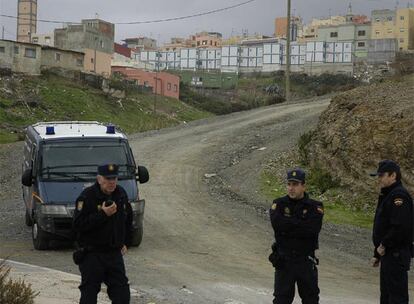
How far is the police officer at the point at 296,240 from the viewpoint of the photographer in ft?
19.7

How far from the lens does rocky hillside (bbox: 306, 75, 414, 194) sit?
54.8 feet

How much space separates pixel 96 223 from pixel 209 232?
8457 millimetres

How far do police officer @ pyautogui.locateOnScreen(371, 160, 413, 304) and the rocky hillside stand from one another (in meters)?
9.39

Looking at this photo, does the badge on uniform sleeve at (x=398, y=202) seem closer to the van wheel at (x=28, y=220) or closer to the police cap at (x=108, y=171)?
the police cap at (x=108, y=171)

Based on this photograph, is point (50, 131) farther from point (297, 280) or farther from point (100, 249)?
point (297, 280)

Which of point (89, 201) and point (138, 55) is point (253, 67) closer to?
point (138, 55)

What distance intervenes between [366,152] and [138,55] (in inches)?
5986

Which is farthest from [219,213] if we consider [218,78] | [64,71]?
[218,78]

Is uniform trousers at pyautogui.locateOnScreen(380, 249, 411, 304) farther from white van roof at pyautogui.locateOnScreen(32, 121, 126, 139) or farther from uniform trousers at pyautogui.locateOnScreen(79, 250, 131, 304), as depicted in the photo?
white van roof at pyautogui.locateOnScreen(32, 121, 126, 139)

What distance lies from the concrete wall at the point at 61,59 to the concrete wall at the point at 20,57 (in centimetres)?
186

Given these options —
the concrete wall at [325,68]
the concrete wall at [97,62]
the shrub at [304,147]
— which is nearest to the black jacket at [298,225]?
the shrub at [304,147]

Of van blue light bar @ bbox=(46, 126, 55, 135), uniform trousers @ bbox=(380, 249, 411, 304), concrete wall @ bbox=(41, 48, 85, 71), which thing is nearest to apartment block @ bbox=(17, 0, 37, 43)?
concrete wall @ bbox=(41, 48, 85, 71)

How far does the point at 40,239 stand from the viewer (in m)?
11.5

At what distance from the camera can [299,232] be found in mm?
5992
